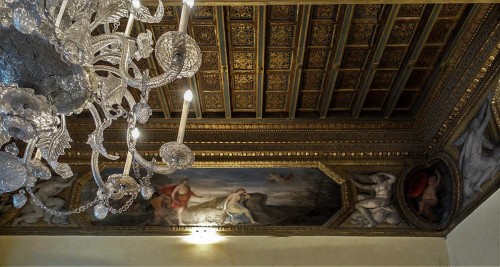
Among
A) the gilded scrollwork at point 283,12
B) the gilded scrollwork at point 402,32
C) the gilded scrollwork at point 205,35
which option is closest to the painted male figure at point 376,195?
the gilded scrollwork at point 402,32

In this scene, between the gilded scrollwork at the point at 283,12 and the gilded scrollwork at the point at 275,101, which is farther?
the gilded scrollwork at the point at 275,101

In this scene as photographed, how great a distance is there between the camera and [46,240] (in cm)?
820

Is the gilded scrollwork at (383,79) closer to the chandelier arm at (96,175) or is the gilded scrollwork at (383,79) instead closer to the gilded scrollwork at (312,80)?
the gilded scrollwork at (312,80)

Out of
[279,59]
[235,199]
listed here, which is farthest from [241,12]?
[235,199]

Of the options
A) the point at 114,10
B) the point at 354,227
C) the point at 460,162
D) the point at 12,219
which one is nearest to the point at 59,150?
the point at 114,10

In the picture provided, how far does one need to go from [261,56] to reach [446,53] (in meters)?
2.67

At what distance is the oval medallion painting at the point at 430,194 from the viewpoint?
8.06m

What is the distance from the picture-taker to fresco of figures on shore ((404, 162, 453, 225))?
26.6ft

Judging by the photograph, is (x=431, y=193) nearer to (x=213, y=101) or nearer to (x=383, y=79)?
(x=383, y=79)

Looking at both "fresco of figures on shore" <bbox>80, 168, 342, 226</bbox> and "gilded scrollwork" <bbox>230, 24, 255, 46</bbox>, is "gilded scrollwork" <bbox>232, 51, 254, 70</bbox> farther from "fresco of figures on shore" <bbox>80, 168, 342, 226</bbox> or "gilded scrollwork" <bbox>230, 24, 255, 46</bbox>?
"fresco of figures on shore" <bbox>80, 168, 342, 226</bbox>

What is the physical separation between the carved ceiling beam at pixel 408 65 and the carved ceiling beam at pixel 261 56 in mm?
2115

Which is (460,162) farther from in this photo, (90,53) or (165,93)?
(90,53)

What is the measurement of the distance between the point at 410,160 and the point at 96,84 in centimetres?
637

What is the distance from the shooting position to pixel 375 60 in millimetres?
7488
